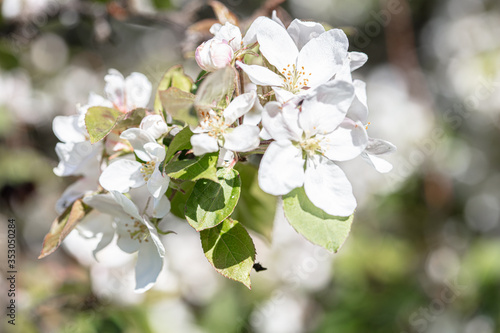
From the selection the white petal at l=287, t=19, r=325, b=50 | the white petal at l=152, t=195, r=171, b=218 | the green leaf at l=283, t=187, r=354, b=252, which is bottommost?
the white petal at l=152, t=195, r=171, b=218

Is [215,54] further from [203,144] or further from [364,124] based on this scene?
[364,124]

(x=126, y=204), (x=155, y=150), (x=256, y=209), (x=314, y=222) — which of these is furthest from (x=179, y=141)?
(x=256, y=209)

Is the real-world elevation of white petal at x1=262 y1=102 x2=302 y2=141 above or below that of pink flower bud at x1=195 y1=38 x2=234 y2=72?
below

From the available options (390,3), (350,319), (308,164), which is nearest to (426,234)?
(350,319)

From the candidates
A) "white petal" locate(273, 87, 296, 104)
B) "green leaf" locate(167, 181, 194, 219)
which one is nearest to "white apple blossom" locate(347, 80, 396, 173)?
"white petal" locate(273, 87, 296, 104)

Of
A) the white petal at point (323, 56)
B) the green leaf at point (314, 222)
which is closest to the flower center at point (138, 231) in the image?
the green leaf at point (314, 222)

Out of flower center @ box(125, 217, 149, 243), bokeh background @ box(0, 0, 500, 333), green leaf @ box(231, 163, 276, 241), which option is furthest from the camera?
bokeh background @ box(0, 0, 500, 333)

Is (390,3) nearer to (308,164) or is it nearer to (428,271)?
(428,271)

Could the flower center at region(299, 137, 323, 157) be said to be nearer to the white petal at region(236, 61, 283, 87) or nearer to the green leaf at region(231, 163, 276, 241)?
the white petal at region(236, 61, 283, 87)
